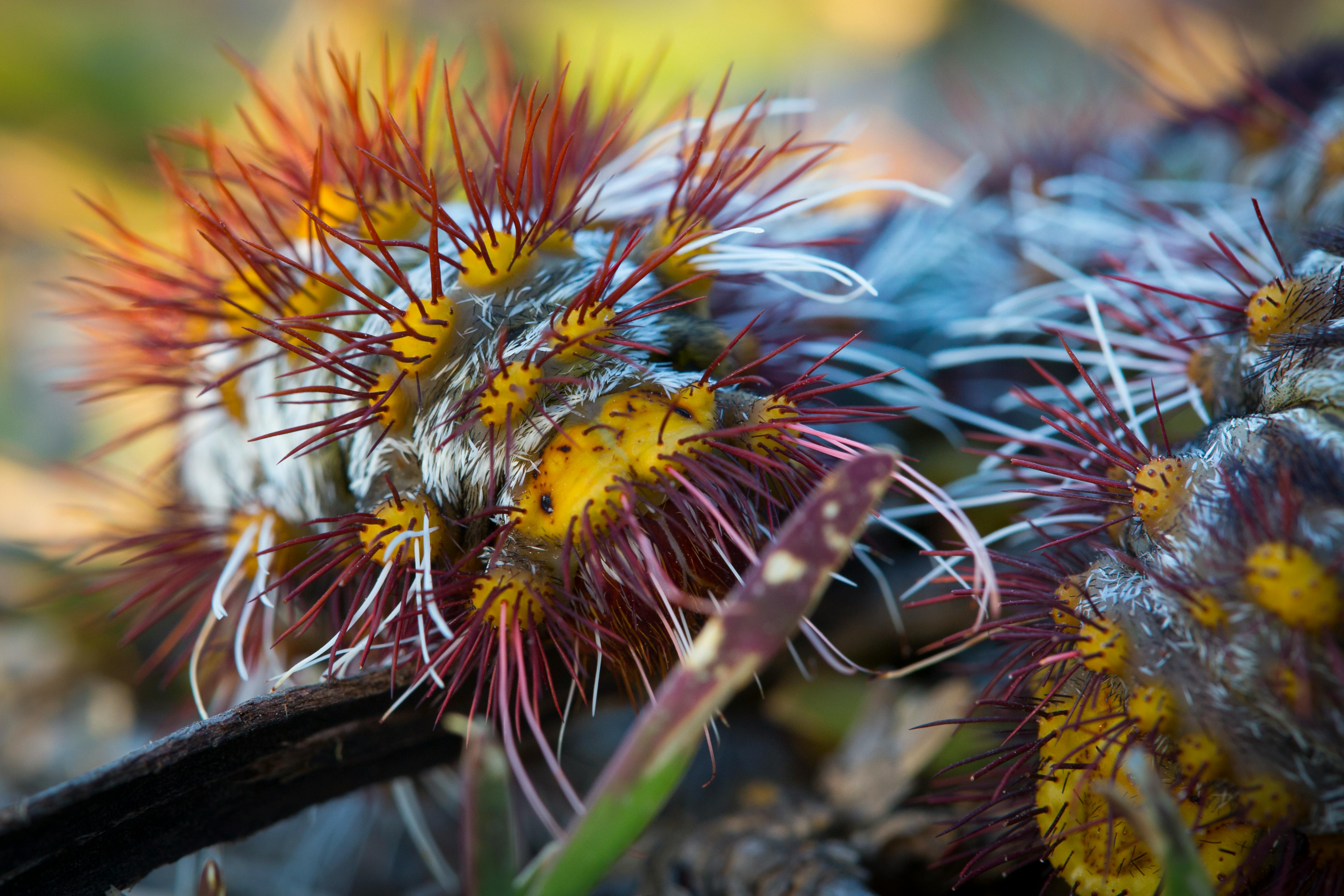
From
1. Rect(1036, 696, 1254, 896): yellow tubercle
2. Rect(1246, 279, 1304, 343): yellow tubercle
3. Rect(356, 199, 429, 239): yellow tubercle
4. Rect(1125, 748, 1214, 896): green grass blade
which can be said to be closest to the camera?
Rect(1125, 748, 1214, 896): green grass blade

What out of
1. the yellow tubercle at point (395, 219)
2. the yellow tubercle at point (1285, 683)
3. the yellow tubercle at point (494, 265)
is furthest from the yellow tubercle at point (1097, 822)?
the yellow tubercle at point (395, 219)

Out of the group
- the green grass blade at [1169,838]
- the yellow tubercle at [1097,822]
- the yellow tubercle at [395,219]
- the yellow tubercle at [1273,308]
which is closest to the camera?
the green grass blade at [1169,838]

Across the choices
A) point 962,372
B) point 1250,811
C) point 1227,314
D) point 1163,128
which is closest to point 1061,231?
point 962,372

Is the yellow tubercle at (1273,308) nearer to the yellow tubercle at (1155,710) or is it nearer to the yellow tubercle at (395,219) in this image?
the yellow tubercle at (1155,710)

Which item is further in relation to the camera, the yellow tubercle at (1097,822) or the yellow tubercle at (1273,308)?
the yellow tubercle at (1273,308)

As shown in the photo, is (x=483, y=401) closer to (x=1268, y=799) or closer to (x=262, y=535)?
(x=262, y=535)

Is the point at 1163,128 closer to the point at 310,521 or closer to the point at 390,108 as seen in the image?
the point at 390,108

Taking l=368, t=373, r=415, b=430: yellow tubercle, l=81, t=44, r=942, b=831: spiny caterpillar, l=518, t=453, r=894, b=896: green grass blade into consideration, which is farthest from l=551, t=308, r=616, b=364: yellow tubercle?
l=518, t=453, r=894, b=896: green grass blade

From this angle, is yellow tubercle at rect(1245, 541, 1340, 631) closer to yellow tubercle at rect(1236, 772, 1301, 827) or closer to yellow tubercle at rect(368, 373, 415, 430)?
yellow tubercle at rect(1236, 772, 1301, 827)
